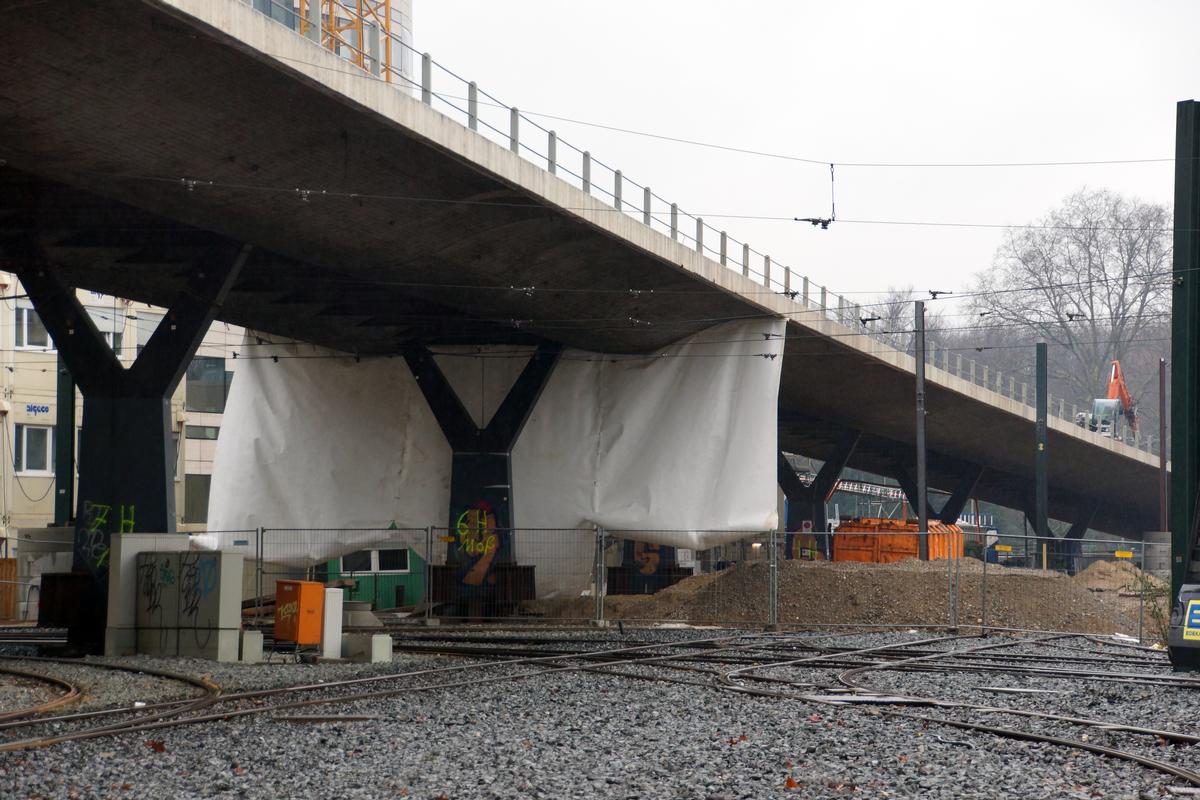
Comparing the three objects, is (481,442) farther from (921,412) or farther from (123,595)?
(123,595)

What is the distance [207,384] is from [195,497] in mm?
4676

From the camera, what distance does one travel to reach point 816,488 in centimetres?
6388

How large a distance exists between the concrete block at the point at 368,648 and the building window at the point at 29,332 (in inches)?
1355

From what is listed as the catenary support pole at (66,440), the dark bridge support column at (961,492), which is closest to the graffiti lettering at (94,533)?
the catenary support pole at (66,440)

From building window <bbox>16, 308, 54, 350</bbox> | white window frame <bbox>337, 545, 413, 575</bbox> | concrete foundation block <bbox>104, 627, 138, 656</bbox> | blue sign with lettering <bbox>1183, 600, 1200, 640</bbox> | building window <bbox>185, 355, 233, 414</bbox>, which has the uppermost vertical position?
building window <bbox>16, 308, 54, 350</bbox>

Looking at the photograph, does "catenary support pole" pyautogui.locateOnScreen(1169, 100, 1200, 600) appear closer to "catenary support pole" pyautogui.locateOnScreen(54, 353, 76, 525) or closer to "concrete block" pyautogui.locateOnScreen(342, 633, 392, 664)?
"concrete block" pyautogui.locateOnScreen(342, 633, 392, 664)

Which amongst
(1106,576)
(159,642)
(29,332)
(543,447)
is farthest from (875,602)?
(29,332)

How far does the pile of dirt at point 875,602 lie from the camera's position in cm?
3250

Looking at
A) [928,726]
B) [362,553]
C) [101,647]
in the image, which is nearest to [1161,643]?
[928,726]

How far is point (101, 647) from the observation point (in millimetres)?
24047

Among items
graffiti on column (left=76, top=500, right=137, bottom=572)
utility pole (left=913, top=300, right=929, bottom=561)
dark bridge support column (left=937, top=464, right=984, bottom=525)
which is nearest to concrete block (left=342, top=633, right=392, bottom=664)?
graffiti on column (left=76, top=500, right=137, bottom=572)

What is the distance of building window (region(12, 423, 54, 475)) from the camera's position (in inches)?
2025

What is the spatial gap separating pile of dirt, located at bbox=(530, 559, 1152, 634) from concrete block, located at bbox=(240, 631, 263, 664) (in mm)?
12870

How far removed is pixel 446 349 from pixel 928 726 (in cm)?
2662
